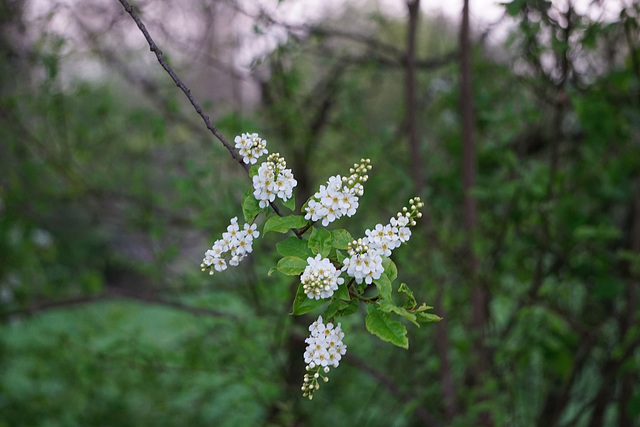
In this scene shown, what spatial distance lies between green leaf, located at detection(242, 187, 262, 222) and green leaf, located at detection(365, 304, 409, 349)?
0.90 ft

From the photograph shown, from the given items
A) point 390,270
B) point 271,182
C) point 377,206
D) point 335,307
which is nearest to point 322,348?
point 335,307

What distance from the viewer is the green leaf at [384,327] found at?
40.3 inches

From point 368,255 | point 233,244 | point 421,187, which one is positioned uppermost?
point 421,187

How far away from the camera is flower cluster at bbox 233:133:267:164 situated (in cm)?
110

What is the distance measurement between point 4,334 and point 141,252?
437 centimetres

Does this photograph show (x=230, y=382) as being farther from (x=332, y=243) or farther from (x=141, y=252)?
(x=141, y=252)

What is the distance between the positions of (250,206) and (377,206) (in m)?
2.00

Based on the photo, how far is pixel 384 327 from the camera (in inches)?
41.1

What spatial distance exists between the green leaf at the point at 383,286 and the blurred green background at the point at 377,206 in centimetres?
114

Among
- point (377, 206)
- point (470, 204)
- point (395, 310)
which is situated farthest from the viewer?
point (377, 206)

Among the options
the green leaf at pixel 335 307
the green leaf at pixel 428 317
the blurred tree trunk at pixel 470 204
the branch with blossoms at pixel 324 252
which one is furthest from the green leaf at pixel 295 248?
the blurred tree trunk at pixel 470 204

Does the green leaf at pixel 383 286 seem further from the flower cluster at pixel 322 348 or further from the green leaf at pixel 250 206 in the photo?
the green leaf at pixel 250 206

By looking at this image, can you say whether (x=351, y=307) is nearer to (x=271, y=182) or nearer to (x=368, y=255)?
(x=368, y=255)

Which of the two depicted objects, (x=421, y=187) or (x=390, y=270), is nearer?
(x=390, y=270)
